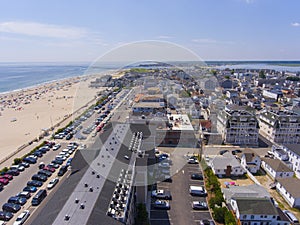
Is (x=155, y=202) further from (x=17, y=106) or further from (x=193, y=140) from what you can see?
(x=17, y=106)

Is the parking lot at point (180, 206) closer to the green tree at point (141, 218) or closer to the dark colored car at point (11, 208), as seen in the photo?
the green tree at point (141, 218)

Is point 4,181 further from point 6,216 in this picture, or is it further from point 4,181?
point 6,216

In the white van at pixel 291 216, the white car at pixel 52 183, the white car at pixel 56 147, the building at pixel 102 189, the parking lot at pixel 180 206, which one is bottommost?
the white van at pixel 291 216

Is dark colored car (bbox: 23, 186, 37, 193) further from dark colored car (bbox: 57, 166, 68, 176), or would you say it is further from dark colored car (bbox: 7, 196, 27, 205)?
dark colored car (bbox: 57, 166, 68, 176)

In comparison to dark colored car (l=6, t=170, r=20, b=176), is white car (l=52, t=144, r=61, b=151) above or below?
above

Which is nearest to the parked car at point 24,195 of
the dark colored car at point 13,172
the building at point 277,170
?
the dark colored car at point 13,172

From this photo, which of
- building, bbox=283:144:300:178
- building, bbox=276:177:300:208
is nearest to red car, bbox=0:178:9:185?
building, bbox=276:177:300:208
